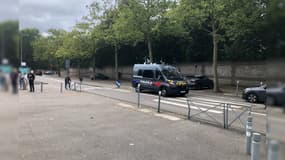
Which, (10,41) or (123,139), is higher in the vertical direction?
(10,41)

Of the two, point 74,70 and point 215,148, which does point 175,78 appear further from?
point 74,70

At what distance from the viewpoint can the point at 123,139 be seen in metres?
6.47

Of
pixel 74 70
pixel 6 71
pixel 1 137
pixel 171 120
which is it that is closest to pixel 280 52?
pixel 6 71

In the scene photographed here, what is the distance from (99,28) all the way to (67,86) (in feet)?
49.9

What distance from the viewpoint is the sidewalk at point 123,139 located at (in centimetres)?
526

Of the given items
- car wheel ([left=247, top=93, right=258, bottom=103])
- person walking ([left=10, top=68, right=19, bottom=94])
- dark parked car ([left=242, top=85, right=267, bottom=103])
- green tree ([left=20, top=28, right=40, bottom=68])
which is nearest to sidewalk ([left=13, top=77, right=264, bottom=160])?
green tree ([left=20, top=28, right=40, bottom=68])

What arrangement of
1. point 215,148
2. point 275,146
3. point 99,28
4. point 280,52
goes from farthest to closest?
point 99,28
point 215,148
point 275,146
point 280,52

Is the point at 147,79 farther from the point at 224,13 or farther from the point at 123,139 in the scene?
the point at 123,139

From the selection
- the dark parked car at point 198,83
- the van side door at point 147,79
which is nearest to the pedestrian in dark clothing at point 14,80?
the van side door at point 147,79

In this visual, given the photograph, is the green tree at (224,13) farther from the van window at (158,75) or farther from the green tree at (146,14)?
the green tree at (146,14)

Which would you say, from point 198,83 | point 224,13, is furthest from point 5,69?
point 198,83

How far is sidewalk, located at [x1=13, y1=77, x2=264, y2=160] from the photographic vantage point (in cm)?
526

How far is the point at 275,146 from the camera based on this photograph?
1.14 metres

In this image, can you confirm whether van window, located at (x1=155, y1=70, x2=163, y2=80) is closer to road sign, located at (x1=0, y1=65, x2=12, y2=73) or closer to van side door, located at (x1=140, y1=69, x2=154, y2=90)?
van side door, located at (x1=140, y1=69, x2=154, y2=90)
